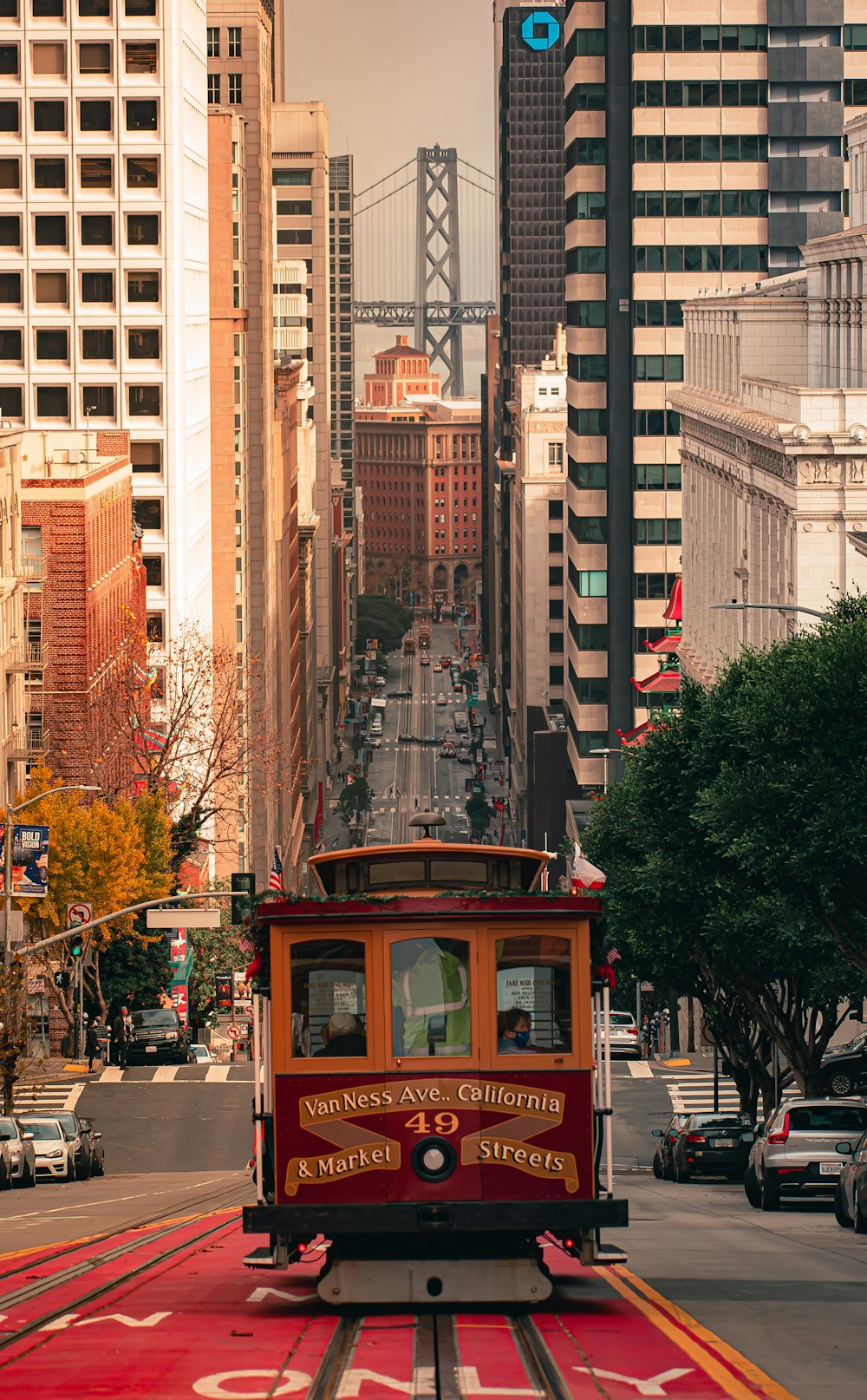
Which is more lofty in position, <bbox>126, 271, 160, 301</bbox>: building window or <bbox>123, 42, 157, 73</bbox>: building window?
<bbox>123, 42, 157, 73</bbox>: building window

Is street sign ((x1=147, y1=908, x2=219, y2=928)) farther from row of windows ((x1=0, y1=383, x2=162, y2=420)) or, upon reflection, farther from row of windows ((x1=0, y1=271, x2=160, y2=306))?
row of windows ((x1=0, y1=271, x2=160, y2=306))

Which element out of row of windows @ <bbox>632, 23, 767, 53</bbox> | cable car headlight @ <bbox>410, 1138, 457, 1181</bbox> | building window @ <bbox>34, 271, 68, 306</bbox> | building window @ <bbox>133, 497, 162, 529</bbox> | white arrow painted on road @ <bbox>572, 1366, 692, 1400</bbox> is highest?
row of windows @ <bbox>632, 23, 767, 53</bbox>

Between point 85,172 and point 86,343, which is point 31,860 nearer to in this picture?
point 86,343

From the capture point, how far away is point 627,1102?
70375 mm

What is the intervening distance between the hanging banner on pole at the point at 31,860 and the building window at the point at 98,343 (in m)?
65.6

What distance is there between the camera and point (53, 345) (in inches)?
4710

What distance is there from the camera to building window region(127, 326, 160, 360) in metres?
120

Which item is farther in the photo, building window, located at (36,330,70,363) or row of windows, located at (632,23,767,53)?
row of windows, located at (632,23,767,53)

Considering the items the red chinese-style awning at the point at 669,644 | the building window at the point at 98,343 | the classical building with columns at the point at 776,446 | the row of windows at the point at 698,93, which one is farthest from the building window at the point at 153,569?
the row of windows at the point at 698,93

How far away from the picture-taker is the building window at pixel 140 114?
118 m

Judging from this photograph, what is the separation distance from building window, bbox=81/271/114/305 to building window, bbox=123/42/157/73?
9728mm

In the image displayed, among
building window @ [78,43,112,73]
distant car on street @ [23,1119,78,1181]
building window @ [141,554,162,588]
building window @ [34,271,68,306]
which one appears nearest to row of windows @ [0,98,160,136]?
building window @ [78,43,112,73]

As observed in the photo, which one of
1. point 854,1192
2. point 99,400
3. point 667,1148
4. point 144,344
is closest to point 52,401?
point 99,400

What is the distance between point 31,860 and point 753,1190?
24.3 meters
